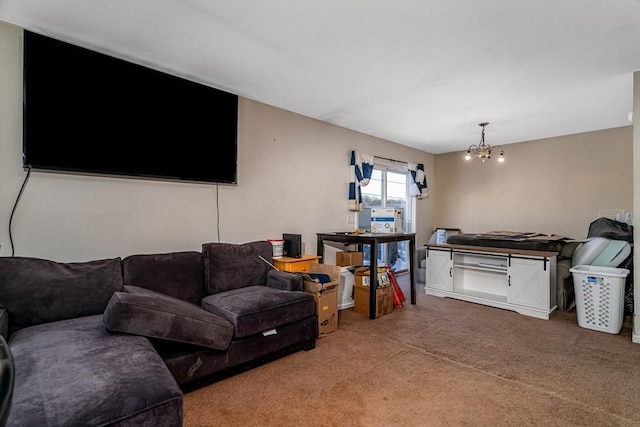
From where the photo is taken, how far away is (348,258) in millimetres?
4035

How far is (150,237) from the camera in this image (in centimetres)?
283

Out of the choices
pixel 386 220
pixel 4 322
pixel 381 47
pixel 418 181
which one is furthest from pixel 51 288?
pixel 418 181

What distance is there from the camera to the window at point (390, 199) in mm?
5188

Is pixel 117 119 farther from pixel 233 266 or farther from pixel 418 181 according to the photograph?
pixel 418 181

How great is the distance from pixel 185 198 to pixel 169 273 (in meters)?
0.79

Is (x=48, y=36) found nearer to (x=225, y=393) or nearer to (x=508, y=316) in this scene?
(x=225, y=393)

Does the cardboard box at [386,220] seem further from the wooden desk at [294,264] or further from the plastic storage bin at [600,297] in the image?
the plastic storage bin at [600,297]

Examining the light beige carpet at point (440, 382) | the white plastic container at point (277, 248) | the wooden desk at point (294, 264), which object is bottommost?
the light beige carpet at point (440, 382)

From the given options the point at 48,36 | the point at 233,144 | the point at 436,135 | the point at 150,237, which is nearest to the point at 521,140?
the point at 436,135

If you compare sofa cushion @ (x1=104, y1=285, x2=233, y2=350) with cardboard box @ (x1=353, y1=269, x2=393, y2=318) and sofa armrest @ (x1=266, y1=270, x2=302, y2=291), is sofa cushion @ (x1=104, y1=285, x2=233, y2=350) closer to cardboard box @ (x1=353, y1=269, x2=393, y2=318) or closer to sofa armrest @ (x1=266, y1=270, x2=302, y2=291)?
sofa armrest @ (x1=266, y1=270, x2=302, y2=291)

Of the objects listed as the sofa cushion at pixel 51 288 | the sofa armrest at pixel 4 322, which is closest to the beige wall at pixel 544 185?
the sofa cushion at pixel 51 288

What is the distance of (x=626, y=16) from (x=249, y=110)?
3.15 m

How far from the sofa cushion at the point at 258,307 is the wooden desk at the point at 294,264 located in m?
0.50

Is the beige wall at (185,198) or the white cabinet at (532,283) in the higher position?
the beige wall at (185,198)
